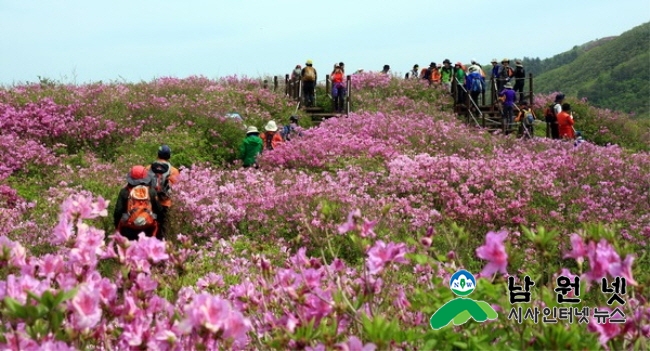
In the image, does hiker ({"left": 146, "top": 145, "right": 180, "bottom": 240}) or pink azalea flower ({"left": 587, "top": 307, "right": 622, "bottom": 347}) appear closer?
pink azalea flower ({"left": 587, "top": 307, "right": 622, "bottom": 347})

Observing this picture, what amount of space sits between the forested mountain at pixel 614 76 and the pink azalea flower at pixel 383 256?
2794 inches

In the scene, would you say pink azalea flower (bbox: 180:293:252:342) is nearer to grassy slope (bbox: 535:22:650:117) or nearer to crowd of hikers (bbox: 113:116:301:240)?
crowd of hikers (bbox: 113:116:301:240)

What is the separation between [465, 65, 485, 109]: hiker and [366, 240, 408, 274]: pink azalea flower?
20.0m

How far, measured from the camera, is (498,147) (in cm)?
1569

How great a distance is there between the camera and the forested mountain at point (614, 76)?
7579 centimetres

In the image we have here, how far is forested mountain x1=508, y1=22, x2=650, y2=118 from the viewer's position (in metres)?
75.8

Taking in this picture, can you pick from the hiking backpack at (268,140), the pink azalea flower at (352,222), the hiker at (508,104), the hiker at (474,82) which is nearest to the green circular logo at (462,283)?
the pink azalea flower at (352,222)

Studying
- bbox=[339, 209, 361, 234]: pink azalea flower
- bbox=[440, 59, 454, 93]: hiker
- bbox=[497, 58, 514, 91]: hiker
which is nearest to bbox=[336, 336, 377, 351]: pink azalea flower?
bbox=[339, 209, 361, 234]: pink azalea flower

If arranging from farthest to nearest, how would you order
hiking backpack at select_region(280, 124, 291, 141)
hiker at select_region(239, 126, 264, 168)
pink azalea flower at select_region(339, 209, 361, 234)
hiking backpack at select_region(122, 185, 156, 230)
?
hiking backpack at select_region(280, 124, 291, 141) → hiker at select_region(239, 126, 264, 168) → hiking backpack at select_region(122, 185, 156, 230) → pink azalea flower at select_region(339, 209, 361, 234)

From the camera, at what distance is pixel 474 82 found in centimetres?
2131

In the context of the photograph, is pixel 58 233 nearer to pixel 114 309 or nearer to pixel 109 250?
pixel 109 250

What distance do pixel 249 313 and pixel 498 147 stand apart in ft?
45.5

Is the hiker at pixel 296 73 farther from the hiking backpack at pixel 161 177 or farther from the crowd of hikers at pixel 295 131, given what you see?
the hiking backpack at pixel 161 177

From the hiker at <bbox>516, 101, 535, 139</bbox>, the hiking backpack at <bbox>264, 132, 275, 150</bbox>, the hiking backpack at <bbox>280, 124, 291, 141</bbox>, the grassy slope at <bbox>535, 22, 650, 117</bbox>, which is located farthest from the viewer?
Result: the grassy slope at <bbox>535, 22, 650, 117</bbox>
